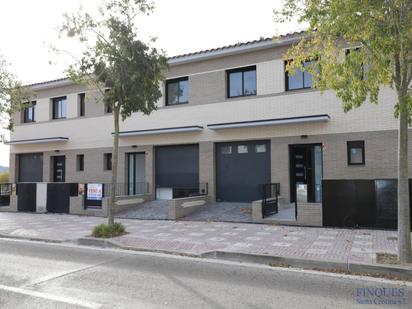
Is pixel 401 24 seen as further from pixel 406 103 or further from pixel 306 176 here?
pixel 306 176

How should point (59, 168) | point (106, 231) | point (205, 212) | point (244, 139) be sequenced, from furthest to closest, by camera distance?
1. point (59, 168)
2. point (244, 139)
3. point (205, 212)
4. point (106, 231)

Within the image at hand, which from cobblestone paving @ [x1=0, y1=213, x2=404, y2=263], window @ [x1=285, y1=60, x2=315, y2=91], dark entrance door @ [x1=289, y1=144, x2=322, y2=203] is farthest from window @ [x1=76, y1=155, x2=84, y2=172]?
window @ [x1=285, y1=60, x2=315, y2=91]

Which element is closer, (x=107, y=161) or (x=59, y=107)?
(x=107, y=161)

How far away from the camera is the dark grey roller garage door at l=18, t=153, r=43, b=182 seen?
885 inches

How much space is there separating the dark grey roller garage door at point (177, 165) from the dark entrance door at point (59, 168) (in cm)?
686

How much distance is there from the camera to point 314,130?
1439 centimetres

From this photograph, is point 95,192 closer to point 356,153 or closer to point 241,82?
point 241,82

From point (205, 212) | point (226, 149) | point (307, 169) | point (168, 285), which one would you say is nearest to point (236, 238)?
point (168, 285)

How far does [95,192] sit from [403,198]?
12693 mm

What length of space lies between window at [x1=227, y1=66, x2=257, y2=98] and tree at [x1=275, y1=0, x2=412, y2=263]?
26.8ft

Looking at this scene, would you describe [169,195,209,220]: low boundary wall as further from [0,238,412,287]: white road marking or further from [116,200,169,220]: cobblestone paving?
[0,238,412,287]: white road marking

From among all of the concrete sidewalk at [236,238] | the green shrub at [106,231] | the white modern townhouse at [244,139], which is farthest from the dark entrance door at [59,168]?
the green shrub at [106,231]

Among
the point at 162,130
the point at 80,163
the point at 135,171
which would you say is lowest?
the point at 135,171

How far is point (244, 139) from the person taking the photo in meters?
15.9
